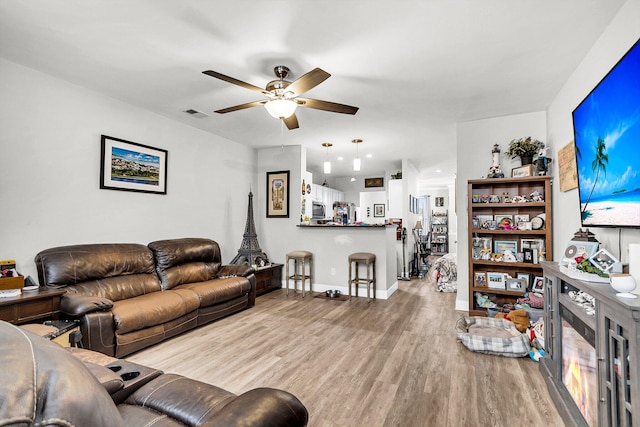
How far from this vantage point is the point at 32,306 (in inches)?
95.9

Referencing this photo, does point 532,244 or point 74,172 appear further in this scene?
point 532,244

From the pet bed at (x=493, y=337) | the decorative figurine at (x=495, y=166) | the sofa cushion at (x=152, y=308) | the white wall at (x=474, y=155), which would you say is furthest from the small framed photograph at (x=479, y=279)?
the sofa cushion at (x=152, y=308)

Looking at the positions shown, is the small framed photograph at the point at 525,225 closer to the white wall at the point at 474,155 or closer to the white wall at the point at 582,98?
the white wall at the point at 582,98

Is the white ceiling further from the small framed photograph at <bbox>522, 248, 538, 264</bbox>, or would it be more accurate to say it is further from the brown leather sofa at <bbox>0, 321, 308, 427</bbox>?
the brown leather sofa at <bbox>0, 321, 308, 427</bbox>

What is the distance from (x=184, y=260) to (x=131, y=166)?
4.36 feet

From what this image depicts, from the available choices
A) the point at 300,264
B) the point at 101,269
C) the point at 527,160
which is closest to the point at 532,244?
the point at 527,160

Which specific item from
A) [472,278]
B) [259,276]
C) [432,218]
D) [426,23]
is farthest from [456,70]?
[432,218]

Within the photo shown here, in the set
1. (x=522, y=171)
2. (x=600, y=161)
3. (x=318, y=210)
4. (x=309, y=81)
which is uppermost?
(x=309, y=81)

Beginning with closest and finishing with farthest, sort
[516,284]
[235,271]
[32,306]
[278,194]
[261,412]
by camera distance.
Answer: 1. [261,412]
2. [32,306]
3. [516,284]
4. [235,271]
5. [278,194]

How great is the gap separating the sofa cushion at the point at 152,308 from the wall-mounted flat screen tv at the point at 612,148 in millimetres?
3582

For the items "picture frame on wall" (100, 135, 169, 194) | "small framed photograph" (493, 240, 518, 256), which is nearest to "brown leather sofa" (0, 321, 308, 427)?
"picture frame on wall" (100, 135, 169, 194)

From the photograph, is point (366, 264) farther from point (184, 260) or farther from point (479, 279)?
point (184, 260)

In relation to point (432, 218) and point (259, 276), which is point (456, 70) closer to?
point (259, 276)

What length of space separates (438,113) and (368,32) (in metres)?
2.01
